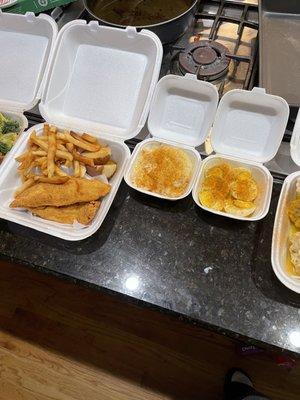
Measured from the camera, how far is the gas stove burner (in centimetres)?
125

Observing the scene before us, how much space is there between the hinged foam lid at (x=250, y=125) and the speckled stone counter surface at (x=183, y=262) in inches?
5.1

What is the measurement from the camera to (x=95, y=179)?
44.2 inches

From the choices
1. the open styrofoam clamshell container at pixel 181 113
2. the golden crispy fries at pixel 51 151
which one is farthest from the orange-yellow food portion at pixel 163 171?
the golden crispy fries at pixel 51 151

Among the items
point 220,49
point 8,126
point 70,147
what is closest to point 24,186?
point 70,147

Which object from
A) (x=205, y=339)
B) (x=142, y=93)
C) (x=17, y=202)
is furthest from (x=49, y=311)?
(x=142, y=93)

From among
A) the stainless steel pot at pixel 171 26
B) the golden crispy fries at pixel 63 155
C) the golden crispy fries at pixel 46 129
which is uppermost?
the stainless steel pot at pixel 171 26

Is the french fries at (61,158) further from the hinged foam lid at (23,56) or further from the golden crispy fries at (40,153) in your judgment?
the hinged foam lid at (23,56)

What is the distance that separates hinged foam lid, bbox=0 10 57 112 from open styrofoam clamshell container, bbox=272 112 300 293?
819 mm

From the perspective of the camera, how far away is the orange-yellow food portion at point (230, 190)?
1.01 metres

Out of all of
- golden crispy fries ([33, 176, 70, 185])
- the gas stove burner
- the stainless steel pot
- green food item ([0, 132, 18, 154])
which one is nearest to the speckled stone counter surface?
golden crispy fries ([33, 176, 70, 185])

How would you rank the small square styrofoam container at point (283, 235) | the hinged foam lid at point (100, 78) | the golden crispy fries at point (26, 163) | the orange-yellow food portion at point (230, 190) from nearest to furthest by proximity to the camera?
the small square styrofoam container at point (283, 235) < the orange-yellow food portion at point (230, 190) < the golden crispy fries at point (26, 163) < the hinged foam lid at point (100, 78)

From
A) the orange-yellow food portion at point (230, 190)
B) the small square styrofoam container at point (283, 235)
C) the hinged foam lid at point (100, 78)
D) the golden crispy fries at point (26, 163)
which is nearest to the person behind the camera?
the small square styrofoam container at point (283, 235)

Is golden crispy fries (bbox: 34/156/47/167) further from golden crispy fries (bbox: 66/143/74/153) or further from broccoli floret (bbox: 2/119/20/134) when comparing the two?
broccoli floret (bbox: 2/119/20/134)

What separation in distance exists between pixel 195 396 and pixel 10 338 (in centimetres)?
79
